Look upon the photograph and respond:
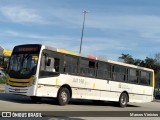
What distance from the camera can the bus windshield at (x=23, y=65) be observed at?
1966cm

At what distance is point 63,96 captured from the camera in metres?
20.8

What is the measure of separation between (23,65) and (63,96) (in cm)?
267

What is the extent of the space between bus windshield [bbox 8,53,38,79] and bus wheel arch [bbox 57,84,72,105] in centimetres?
198

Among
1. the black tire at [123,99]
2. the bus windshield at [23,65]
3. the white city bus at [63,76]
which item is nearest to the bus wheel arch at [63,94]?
the white city bus at [63,76]

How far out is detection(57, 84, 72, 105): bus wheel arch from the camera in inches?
809

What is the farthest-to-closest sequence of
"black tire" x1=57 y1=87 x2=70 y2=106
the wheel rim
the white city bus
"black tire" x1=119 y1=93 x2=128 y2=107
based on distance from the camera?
"black tire" x1=119 y1=93 x2=128 y2=107, the wheel rim, "black tire" x1=57 y1=87 x2=70 y2=106, the white city bus

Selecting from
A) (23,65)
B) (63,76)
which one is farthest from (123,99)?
(23,65)

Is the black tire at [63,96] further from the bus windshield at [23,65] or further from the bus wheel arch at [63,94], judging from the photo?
the bus windshield at [23,65]

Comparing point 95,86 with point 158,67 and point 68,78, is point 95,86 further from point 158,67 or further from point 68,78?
point 158,67

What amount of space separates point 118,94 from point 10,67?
787 centimetres

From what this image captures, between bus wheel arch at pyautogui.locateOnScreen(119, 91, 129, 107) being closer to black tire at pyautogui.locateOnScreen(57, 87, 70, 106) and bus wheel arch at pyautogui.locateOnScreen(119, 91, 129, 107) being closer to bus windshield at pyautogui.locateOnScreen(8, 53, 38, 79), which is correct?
black tire at pyautogui.locateOnScreen(57, 87, 70, 106)

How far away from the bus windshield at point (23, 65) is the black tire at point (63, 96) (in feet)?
6.54

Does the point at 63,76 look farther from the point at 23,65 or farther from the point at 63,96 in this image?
the point at 23,65

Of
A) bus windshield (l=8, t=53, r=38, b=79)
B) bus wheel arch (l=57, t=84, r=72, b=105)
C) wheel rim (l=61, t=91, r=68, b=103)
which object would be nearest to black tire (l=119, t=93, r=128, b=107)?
bus wheel arch (l=57, t=84, r=72, b=105)
